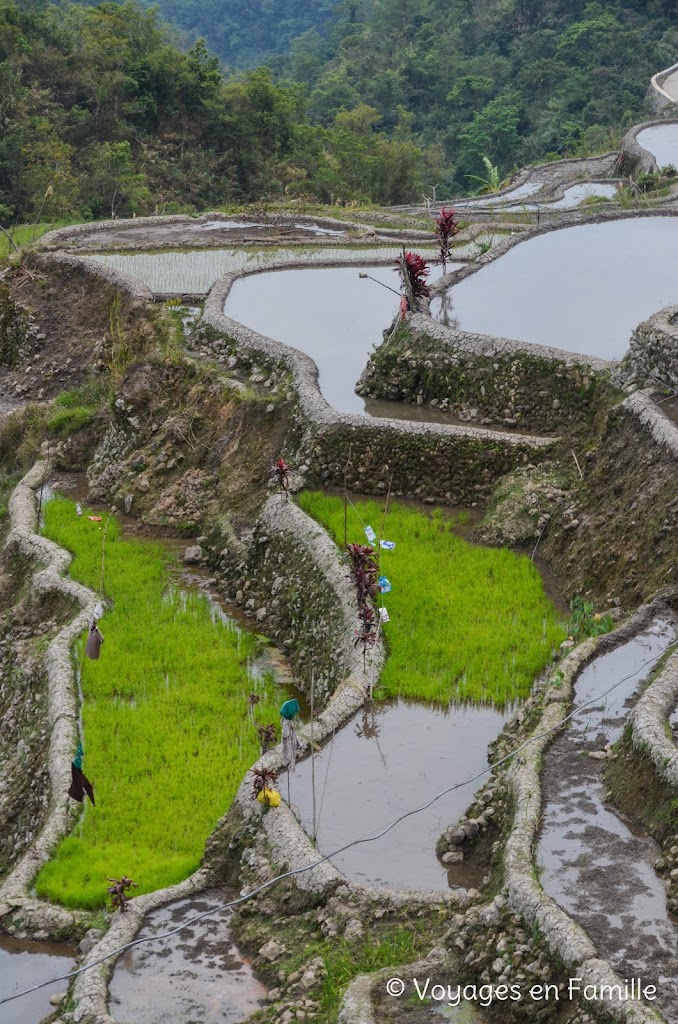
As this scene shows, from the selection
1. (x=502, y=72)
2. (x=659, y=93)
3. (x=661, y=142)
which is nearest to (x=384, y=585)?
(x=661, y=142)

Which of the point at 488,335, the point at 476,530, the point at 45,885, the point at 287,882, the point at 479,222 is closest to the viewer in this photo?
the point at 287,882

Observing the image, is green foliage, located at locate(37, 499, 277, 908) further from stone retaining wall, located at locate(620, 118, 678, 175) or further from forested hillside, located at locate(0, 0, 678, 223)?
stone retaining wall, located at locate(620, 118, 678, 175)

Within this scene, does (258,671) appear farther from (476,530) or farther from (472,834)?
(472,834)

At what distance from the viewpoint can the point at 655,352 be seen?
430 inches

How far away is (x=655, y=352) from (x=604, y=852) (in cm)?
552

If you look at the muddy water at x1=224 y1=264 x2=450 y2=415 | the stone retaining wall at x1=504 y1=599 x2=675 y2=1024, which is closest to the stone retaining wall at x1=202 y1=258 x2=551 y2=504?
the muddy water at x1=224 y1=264 x2=450 y2=415

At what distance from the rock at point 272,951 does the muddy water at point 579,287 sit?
722 centimetres

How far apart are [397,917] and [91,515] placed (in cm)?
783

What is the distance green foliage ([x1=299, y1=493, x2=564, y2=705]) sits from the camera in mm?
8992

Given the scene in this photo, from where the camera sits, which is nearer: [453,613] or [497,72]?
[453,613]

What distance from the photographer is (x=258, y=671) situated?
1041 cm

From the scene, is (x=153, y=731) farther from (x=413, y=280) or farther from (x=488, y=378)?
(x=413, y=280)

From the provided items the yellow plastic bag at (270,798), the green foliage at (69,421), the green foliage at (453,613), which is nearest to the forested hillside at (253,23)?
the green foliage at (69,421)

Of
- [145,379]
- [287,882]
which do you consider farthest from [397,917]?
[145,379]
